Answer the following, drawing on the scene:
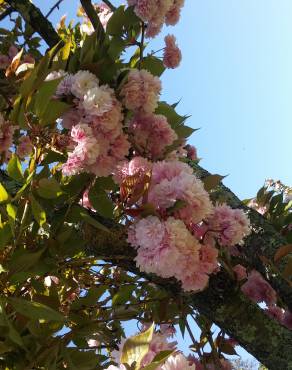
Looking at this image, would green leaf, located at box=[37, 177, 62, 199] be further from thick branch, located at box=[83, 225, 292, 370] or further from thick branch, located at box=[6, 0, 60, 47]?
thick branch, located at box=[6, 0, 60, 47]

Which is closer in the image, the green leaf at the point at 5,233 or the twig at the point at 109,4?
the green leaf at the point at 5,233

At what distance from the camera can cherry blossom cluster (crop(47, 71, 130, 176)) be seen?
1.40 metres

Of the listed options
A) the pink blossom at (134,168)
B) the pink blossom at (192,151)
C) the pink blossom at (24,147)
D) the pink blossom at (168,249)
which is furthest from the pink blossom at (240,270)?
the pink blossom at (192,151)

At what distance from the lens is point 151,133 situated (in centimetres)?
160

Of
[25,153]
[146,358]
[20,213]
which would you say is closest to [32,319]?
[20,213]

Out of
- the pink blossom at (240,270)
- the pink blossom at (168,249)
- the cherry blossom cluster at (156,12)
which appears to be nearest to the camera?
the pink blossom at (168,249)

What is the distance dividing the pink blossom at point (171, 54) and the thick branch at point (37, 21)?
1.92 feet

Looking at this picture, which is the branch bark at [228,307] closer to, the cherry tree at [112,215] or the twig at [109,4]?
the cherry tree at [112,215]

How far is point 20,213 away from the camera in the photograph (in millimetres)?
Answer: 1482

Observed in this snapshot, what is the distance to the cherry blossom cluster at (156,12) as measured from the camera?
192 cm

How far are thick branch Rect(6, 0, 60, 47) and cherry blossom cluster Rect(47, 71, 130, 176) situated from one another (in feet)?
3.48

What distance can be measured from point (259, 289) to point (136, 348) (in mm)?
1046

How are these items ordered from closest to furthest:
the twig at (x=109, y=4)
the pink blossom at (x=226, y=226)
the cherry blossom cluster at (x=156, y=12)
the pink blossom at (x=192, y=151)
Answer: the pink blossom at (x=226, y=226) → the cherry blossom cluster at (x=156, y=12) → the twig at (x=109, y=4) → the pink blossom at (x=192, y=151)

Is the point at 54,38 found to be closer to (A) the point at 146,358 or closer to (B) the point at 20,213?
(B) the point at 20,213
